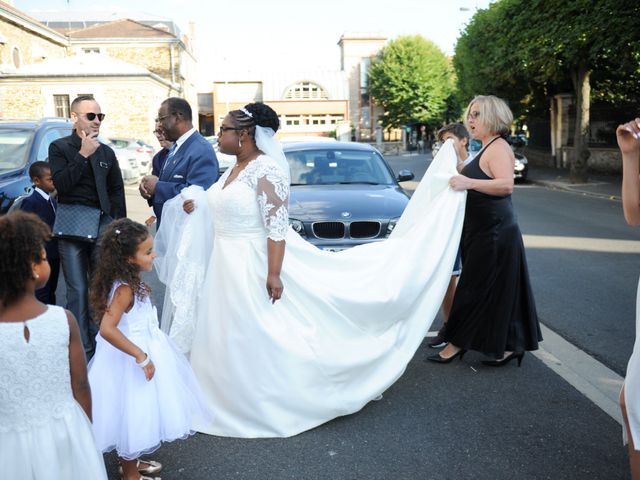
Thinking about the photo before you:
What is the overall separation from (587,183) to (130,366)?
22.7m

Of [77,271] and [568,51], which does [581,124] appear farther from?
[77,271]

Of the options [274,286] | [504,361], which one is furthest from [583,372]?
[274,286]

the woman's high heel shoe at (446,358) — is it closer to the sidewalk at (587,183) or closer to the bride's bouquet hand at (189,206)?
the bride's bouquet hand at (189,206)

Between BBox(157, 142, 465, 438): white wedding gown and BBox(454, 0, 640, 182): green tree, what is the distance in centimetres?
1658

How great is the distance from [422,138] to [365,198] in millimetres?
66655

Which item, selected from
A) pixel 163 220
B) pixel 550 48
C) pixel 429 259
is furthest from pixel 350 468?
pixel 550 48

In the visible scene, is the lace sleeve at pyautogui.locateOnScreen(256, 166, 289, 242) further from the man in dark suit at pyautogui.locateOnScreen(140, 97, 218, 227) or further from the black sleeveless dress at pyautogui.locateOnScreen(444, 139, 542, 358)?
the black sleeveless dress at pyautogui.locateOnScreen(444, 139, 542, 358)

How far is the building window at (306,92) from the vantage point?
3194 inches

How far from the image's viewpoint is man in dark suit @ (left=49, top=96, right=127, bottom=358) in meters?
4.62

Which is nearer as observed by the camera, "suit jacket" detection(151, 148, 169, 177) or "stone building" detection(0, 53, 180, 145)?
"suit jacket" detection(151, 148, 169, 177)

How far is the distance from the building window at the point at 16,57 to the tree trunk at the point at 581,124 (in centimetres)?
3484

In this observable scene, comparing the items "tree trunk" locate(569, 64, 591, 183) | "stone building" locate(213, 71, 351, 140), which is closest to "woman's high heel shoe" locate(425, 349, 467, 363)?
"tree trunk" locate(569, 64, 591, 183)

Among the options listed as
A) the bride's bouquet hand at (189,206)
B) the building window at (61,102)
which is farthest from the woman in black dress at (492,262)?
the building window at (61,102)

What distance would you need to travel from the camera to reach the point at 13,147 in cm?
808
